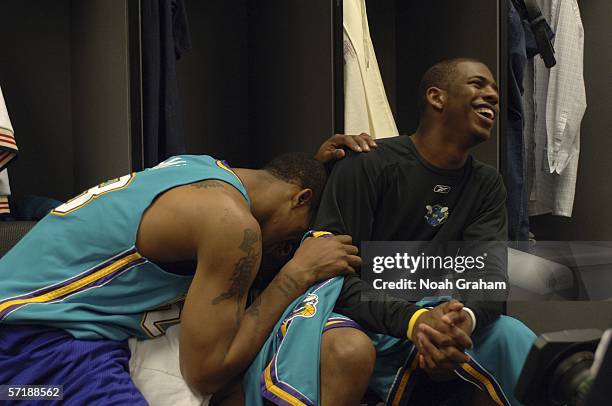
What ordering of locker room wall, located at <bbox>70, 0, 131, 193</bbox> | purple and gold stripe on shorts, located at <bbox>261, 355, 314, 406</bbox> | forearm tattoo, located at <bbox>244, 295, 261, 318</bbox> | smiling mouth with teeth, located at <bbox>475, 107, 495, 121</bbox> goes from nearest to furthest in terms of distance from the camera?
purple and gold stripe on shorts, located at <bbox>261, 355, 314, 406</bbox> → forearm tattoo, located at <bbox>244, 295, 261, 318</bbox> → smiling mouth with teeth, located at <bbox>475, 107, 495, 121</bbox> → locker room wall, located at <bbox>70, 0, 131, 193</bbox>

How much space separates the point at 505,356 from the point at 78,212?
2.74 ft

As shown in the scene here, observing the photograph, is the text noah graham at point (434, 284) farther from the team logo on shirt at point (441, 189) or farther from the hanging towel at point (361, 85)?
the hanging towel at point (361, 85)

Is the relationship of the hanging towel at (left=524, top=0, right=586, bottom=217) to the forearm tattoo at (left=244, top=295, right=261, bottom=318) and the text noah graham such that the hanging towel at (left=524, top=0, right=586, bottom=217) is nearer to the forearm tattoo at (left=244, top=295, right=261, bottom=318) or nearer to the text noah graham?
the text noah graham

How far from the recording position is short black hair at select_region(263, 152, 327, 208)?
1.34m

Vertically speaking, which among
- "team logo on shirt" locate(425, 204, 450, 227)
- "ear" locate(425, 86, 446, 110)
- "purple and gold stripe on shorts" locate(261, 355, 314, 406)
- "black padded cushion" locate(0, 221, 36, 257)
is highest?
"ear" locate(425, 86, 446, 110)

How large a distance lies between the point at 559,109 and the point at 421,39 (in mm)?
537

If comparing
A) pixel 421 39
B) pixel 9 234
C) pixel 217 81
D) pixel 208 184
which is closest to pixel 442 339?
pixel 208 184

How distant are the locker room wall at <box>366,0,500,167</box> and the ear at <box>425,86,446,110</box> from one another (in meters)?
0.18

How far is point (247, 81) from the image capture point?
240cm

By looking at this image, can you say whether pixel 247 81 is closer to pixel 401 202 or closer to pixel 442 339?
pixel 401 202

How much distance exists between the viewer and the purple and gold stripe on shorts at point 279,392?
1.08 m

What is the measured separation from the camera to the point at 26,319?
1.13 meters

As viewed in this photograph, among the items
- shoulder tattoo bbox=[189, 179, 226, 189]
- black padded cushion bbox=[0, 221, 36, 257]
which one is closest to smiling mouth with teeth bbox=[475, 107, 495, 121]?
shoulder tattoo bbox=[189, 179, 226, 189]

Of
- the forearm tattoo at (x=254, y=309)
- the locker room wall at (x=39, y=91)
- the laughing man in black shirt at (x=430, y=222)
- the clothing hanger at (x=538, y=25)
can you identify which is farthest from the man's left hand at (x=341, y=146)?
the locker room wall at (x=39, y=91)
